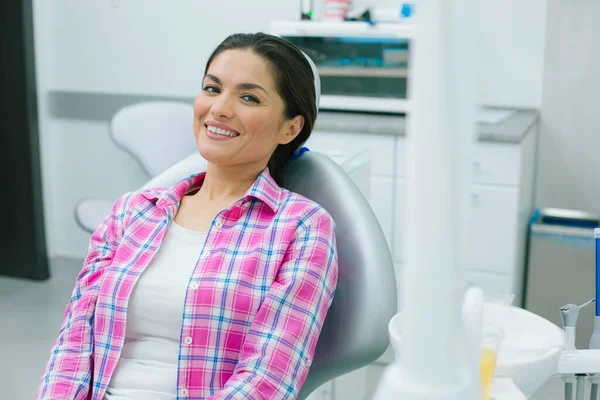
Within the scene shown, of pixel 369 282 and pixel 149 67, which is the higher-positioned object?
pixel 149 67

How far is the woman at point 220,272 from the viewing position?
53.3 inches

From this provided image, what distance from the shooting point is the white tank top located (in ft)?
4.64

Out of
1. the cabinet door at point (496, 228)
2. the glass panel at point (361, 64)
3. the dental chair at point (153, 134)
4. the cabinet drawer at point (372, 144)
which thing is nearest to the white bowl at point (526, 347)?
the cabinet door at point (496, 228)

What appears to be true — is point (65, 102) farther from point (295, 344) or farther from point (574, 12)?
point (295, 344)

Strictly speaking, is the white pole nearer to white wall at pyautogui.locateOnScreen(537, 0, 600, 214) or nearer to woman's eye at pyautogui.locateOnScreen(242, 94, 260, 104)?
woman's eye at pyautogui.locateOnScreen(242, 94, 260, 104)

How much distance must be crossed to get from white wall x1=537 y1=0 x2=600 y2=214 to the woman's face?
2.21 meters

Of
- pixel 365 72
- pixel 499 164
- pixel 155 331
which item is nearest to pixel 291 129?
pixel 155 331

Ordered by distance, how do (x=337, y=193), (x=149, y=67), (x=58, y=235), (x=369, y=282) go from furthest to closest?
(x=58, y=235) → (x=149, y=67) → (x=337, y=193) → (x=369, y=282)

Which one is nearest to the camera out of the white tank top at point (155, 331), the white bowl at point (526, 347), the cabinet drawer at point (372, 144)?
the white bowl at point (526, 347)

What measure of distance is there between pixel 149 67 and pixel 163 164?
0.62m

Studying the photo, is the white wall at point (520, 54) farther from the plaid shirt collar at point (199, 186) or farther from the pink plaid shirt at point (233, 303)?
the pink plaid shirt at point (233, 303)

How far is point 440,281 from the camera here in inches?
16.1

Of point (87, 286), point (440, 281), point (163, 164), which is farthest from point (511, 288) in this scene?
point (440, 281)

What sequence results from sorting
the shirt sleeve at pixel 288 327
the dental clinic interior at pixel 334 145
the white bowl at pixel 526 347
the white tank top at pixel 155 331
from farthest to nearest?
the dental clinic interior at pixel 334 145 < the white tank top at pixel 155 331 < the shirt sleeve at pixel 288 327 < the white bowl at pixel 526 347
